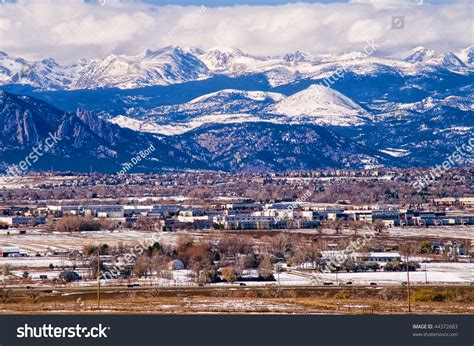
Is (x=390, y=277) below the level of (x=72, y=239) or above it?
below

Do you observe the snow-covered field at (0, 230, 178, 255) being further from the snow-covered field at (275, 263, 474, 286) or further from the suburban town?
the snow-covered field at (275, 263, 474, 286)

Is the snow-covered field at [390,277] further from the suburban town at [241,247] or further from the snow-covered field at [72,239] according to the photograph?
the snow-covered field at [72,239]

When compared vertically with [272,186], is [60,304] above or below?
below

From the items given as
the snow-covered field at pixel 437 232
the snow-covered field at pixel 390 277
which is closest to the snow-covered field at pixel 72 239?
the snow-covered field at pixel 437 232

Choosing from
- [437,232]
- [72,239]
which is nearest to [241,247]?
[72,239]

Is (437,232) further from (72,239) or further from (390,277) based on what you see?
(390,277)

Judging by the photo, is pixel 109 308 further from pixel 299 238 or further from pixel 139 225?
pixel 139 225

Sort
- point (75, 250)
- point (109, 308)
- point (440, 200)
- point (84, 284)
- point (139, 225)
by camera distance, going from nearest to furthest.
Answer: point (109, 308)
point (84, 284)
point (75, 250)
point (139, 225)
point (440, 200)

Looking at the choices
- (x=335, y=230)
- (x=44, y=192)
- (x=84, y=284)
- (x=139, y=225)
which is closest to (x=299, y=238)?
(x=335, y=230)
